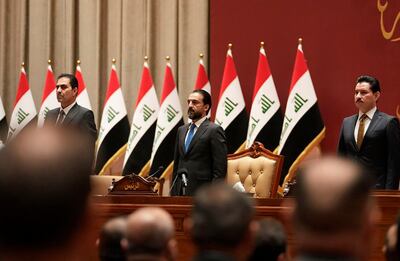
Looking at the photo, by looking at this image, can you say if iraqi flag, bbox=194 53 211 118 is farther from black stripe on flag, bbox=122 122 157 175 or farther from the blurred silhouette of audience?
the blurred silhouette of audience

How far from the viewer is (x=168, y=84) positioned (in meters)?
8.87

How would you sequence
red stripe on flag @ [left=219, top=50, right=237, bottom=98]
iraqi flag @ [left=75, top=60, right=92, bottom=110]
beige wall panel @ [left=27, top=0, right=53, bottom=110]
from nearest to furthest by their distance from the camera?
red stripe on flag @ [left=219, top=50, right=237, bottom=98] → iraqi flag @ [left=75, top=60, right=92, bottom=110] → beige wall panel @ [left=27, top=0, right=53, bottom=110]

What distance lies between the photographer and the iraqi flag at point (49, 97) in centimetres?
907

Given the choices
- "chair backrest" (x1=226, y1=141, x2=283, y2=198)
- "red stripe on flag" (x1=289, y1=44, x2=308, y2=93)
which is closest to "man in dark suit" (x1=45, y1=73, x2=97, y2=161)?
"chair backrest" (x1=226, y1=141, x2=283, y2=198)

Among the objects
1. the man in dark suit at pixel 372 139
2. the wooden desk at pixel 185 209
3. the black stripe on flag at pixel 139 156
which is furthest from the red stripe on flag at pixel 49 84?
the man in dark suit at pixel 372 139

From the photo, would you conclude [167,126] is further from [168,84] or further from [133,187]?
[133,187]

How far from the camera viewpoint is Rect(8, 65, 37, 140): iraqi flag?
30.2 ft

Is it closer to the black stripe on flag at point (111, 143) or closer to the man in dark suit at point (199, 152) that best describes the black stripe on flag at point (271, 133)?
the man in dark suit at point (199, 152)

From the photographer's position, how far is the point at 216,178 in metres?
6.86

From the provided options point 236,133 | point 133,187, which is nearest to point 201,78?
point 236,133

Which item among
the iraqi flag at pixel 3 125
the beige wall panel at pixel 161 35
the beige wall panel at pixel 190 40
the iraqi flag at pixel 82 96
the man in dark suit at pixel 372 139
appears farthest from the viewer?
the beige wall panel at pixel 161 35

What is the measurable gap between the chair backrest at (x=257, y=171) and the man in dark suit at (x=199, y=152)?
31 cm

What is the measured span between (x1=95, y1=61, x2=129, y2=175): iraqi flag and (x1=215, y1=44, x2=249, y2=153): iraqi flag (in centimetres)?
106

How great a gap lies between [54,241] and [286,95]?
783 centimetres
